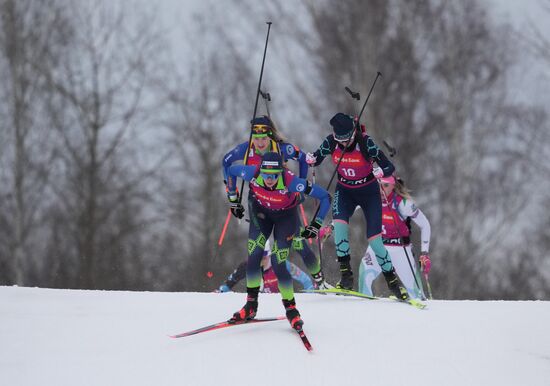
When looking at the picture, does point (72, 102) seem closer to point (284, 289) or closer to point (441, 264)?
point (441, 264)

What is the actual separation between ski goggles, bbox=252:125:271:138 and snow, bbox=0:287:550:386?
6.34 ft

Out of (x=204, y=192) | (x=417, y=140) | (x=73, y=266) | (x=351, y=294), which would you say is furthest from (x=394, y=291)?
(x=73, y=266)

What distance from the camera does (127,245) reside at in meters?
23.2

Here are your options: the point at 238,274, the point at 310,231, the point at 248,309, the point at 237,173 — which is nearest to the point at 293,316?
the point at 248,309

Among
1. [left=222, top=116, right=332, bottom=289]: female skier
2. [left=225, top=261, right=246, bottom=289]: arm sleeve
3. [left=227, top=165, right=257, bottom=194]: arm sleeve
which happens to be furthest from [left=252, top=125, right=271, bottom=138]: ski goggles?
[left=225, top=261, right=246, bottom=289]: arm sleeve

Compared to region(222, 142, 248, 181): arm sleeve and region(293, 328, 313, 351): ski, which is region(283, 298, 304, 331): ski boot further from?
region(222, 142, 248, 181): arm sleeve

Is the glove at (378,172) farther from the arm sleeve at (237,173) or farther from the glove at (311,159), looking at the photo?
the arm sleeve at (237,173)

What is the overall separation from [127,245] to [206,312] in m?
14.9

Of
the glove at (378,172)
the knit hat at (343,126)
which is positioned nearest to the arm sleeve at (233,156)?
the knit hat at (343,126)

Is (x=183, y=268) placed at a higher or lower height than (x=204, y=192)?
lower

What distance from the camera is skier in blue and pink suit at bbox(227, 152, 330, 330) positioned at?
24.4ft

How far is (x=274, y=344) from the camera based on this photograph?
712cm

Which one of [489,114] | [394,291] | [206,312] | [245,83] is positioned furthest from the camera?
[245,83]

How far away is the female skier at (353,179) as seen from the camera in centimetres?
870
